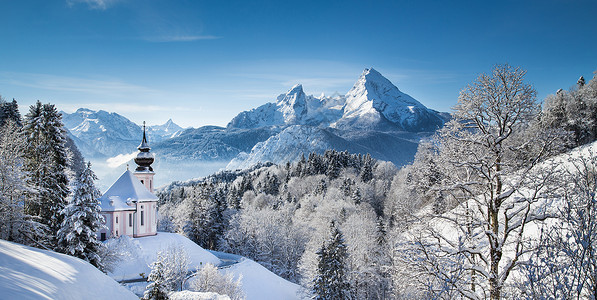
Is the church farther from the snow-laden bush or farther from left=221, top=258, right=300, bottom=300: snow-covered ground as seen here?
the snow-laden bush

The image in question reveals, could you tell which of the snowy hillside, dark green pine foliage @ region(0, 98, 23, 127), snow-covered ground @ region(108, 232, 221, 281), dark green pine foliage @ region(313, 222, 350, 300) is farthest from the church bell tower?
the snowy hillside

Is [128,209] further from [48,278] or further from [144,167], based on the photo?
[48,278]

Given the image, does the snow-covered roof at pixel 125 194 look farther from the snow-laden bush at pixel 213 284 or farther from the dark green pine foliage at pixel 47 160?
the snow-laden bush at pixel 213 284

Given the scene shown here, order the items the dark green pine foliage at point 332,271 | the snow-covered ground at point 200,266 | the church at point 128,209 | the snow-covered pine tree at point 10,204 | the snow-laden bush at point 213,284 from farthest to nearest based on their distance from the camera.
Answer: the church at point 128,209 < the snow-covered ground at point 200,266 < the dark green pine foliage at point 332,271 < the snow-laden bush at point 213,284 < the snow-covered pine tree at point 10,204

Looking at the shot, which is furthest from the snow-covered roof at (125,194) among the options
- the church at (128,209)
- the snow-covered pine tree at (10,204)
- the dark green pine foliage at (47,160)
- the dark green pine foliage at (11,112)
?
the dark green pine foliage at (11,112)

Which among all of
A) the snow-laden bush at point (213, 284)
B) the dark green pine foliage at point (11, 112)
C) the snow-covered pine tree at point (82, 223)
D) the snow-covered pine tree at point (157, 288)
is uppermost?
the dark green pine foliage at point (11, 112)

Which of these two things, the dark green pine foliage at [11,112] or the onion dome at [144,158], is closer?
the onion dome at [144,158]

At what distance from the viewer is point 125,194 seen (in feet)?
119

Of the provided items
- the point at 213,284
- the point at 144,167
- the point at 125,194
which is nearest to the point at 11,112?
the point at 144,167

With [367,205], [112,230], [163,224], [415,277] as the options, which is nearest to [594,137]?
[367,205]

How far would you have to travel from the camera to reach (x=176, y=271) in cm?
2691

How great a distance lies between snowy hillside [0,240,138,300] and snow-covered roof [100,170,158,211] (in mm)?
20757

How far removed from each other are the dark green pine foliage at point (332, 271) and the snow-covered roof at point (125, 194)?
732 inches

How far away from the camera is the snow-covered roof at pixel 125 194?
3469cm
